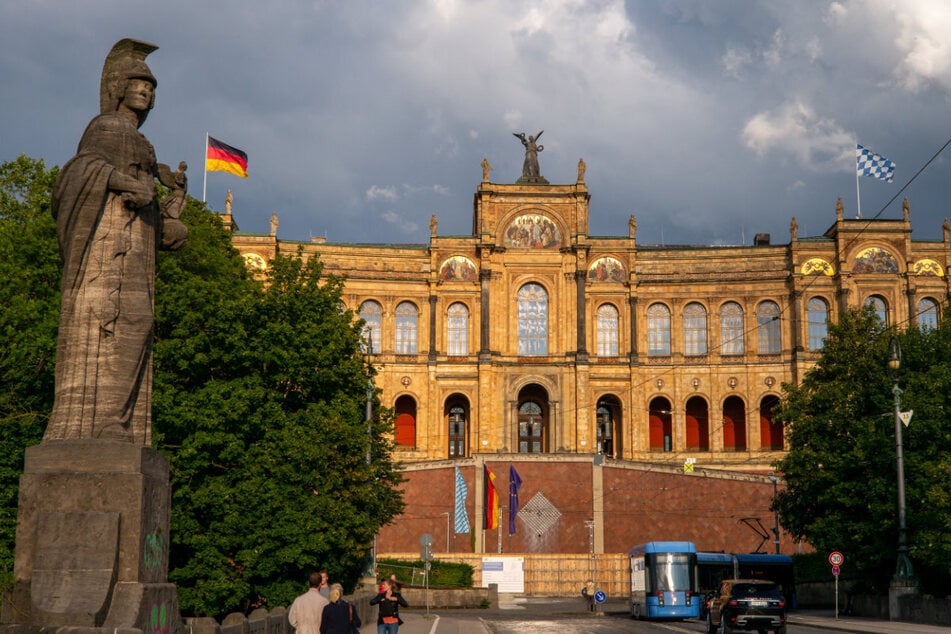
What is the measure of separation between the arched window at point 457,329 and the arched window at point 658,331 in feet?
41.8

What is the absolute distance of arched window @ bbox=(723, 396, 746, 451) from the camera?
73.8m

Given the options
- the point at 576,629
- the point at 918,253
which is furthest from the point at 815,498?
the point at 918,253

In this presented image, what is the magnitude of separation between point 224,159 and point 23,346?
102 ft

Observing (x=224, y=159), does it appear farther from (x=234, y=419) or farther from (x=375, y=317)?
(x=234, y=419)

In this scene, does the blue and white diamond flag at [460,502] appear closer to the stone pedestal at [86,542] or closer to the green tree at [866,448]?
the green tree at [866,448]

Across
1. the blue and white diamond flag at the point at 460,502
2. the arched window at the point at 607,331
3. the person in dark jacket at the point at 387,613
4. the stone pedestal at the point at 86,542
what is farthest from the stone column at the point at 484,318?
the stone pedestal at the point at 86,542

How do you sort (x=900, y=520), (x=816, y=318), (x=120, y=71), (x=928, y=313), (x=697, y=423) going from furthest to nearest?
(x=697, y=423)
(x=816, y=318)
(x=928, y=313)
(x=900, y=520)
(x=120, y=71)

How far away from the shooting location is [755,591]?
27.6 metres

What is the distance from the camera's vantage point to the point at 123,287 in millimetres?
10742

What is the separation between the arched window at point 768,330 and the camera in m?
73.1

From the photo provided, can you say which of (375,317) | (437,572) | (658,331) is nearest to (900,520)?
(437,572)

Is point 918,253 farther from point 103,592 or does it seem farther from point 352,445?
point 103,592

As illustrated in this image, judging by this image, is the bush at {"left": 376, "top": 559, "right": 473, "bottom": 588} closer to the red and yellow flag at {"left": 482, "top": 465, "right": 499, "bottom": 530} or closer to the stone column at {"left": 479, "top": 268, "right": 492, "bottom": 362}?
the red and yellow flag at {"left": 482, "top": 465, "right": 499, "bottom": 530}

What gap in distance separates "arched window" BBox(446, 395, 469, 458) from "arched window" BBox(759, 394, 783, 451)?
20.2 metres
